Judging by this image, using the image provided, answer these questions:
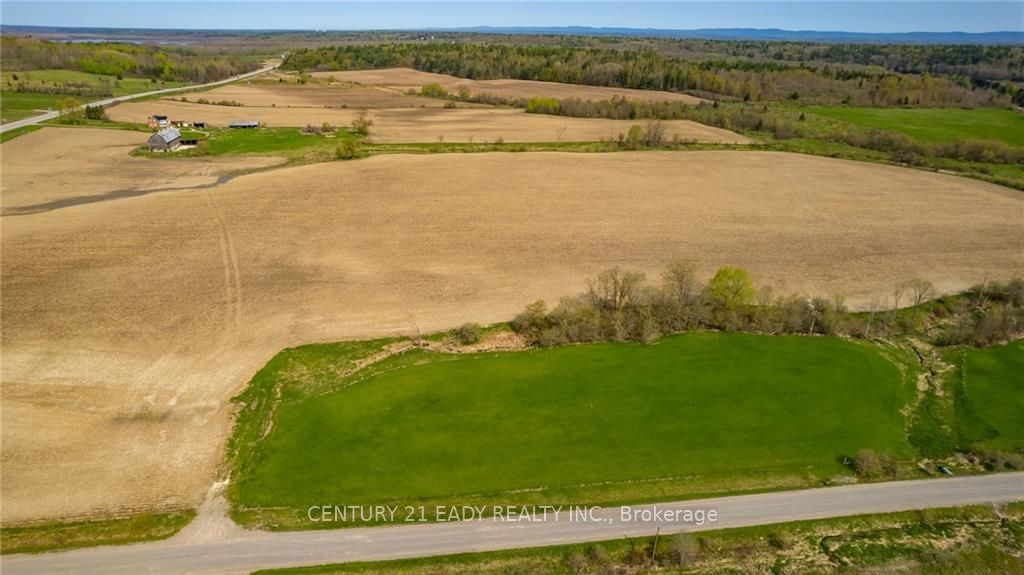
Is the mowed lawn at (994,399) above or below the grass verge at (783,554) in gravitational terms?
above

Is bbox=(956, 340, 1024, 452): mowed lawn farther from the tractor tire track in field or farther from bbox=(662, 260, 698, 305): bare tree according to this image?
the tractor tire track in field

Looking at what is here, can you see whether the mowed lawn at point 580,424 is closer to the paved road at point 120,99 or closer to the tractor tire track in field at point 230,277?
the tractor tire track in field at point 230,277

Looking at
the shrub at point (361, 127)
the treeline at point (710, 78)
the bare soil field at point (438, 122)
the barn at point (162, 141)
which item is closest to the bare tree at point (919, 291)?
the bare soil field at point (438, 122)

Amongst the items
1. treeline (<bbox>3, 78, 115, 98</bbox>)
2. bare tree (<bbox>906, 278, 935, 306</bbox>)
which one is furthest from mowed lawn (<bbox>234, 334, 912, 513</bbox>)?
treeline (<bbox>3, 78, 115, 98</bbox>)

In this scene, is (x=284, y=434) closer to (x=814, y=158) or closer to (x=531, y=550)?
(x=531, y=550)

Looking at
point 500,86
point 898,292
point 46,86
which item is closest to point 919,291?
point 898,292

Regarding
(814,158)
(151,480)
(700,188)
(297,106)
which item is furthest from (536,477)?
(297,106)
